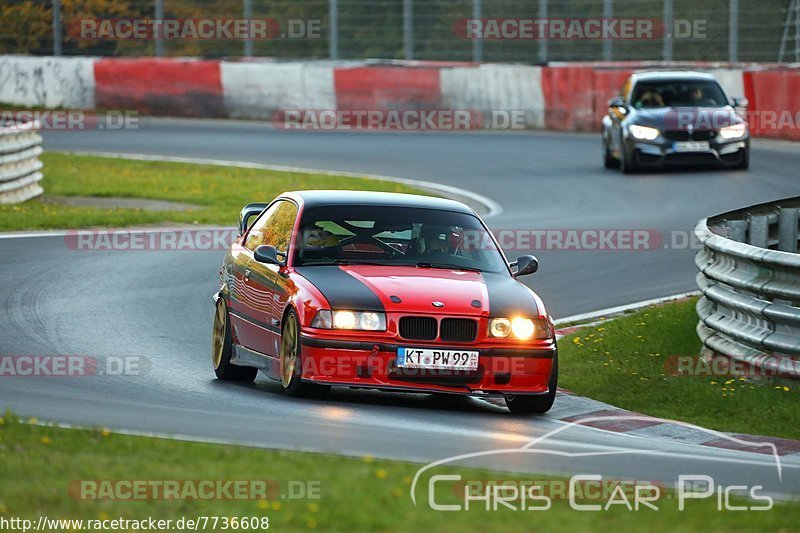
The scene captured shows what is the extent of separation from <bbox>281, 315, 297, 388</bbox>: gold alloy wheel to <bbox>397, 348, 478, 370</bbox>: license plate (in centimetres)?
69

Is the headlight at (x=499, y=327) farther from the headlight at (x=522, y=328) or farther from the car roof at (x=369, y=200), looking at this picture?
the car roof at (x=369, y=200)

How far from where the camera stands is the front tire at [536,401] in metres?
10.1

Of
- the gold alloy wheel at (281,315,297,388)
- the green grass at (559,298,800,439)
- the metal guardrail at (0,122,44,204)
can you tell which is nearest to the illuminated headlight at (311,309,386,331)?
the gold alloy wheel at (281,315,297,388)

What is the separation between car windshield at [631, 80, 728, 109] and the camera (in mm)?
26531

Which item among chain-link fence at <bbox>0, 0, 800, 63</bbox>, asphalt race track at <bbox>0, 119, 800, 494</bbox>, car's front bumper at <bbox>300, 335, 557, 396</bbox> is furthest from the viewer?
chain-link fence at <bbox>0, 0, 800, 63</bbox>

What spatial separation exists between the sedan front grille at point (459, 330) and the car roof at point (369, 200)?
1.45 m

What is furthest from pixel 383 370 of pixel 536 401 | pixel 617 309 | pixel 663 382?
pixel 617 309

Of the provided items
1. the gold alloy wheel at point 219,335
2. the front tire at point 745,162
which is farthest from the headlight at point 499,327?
the front tire at point 745,162

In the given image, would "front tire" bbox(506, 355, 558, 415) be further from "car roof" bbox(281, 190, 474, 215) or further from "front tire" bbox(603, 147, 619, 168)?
"front tire" bbox(603, 147, 619, 168)

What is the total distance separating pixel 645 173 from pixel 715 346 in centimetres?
1513

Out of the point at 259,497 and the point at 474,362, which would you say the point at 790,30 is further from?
the point at 259,497

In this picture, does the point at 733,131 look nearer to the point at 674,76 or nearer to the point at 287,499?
the point at 674,76

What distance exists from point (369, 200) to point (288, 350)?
1.45 meters

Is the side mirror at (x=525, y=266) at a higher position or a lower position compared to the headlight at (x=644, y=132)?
higher
